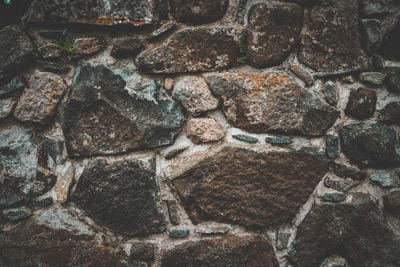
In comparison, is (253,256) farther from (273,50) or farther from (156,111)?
(273,50)

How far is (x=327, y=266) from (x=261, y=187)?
0.53 metres

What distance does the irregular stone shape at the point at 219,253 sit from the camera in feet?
3.71

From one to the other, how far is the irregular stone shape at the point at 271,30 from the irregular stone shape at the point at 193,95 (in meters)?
0.30

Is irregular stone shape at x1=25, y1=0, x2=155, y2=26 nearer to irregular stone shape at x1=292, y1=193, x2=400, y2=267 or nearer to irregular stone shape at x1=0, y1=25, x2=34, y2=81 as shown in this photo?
irregular stone shape at x1=0, y1=25, x2=34, y2=81

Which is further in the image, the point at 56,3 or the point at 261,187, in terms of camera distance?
the point at 261,187

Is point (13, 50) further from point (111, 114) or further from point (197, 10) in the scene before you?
point (197, 10)

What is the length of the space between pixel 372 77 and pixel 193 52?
95 centimetres

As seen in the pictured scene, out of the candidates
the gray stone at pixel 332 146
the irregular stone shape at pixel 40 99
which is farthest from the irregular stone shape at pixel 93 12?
the gray stone at pixel 332 146

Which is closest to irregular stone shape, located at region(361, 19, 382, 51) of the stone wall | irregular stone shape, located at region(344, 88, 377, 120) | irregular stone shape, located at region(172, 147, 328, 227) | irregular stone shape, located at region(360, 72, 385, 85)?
the stone wall

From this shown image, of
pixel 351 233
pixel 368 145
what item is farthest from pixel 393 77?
pixel 351 233

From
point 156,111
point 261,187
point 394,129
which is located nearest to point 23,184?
point 156,111

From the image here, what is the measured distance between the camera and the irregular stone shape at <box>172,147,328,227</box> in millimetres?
1141

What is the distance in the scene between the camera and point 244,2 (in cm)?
118

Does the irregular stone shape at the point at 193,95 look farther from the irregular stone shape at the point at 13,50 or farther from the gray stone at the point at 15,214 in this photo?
the gray stone at the point at 15,214
